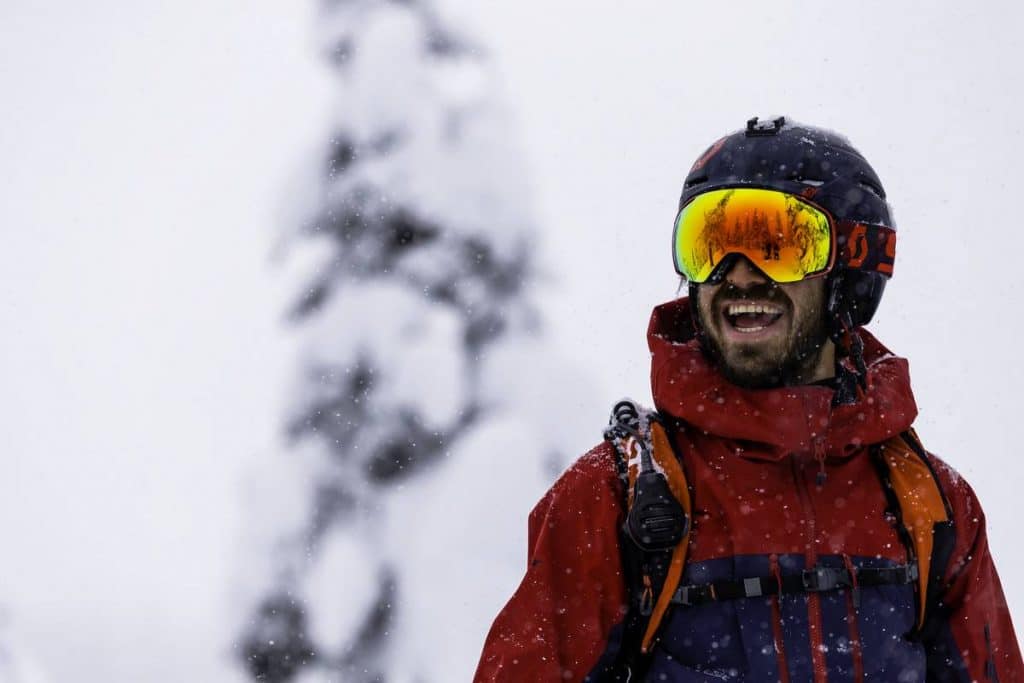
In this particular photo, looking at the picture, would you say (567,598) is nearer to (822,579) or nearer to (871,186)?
(822,579)

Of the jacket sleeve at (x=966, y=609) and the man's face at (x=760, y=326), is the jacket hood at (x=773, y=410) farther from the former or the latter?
the jacket sleeve at (x=966, y=609)

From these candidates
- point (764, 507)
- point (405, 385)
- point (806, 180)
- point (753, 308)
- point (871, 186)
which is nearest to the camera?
point (764, 507)

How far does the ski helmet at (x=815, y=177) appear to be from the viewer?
236 cm

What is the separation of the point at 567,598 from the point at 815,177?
3.88 feet

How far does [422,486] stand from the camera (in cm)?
842

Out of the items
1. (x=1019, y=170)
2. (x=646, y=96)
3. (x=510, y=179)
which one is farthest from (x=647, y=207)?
(x=510, y=179)

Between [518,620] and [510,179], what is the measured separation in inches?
289

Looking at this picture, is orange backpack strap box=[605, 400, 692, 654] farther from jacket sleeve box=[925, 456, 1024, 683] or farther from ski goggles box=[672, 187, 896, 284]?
jacket sleeve box=[925, 456, 1024, 683]

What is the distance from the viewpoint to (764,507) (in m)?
2.05

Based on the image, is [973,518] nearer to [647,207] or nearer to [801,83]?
[647,207]

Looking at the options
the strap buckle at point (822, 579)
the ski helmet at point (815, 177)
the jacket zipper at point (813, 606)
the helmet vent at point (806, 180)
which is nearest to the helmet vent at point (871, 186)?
the ski helmet at point (815, 177)

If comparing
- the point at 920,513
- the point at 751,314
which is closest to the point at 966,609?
the point at 920,513

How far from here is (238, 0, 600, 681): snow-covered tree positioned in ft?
27.1

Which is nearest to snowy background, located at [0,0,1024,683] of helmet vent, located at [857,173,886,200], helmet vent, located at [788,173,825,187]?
helmet vent, located at [857,173,886,200]
